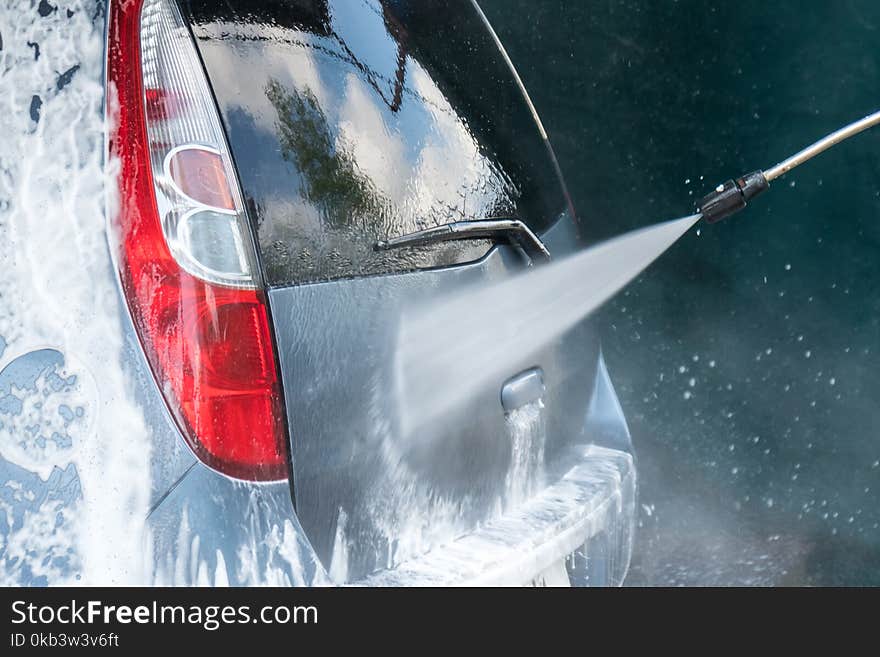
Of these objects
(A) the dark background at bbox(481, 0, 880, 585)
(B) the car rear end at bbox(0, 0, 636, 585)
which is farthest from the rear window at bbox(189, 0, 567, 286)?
(A) the dark background at bbox(481, 0, 880, 585)

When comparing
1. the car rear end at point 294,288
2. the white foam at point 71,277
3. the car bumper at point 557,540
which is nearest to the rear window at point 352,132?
the car rear end at point 294,288

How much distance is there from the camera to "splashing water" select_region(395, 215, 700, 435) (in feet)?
5.00

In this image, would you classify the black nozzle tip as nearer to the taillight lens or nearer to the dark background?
the dark background

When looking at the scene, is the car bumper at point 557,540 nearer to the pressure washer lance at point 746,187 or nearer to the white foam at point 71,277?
the white foam at point 71,277

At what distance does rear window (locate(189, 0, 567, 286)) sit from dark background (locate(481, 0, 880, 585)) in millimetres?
1636

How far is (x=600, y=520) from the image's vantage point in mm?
1945

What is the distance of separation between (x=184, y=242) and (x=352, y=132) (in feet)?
1.12

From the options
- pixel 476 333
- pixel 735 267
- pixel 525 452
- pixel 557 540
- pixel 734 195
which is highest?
pixel 735 267

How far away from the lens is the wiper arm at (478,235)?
4.99ft

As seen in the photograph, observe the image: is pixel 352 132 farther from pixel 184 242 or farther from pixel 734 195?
pixel 734 195

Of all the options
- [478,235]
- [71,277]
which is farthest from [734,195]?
[71,277]

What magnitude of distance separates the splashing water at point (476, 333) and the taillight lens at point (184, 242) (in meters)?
0.28

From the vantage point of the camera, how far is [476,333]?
166 centimetres

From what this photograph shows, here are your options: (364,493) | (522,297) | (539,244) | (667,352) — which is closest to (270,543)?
(364,493)
